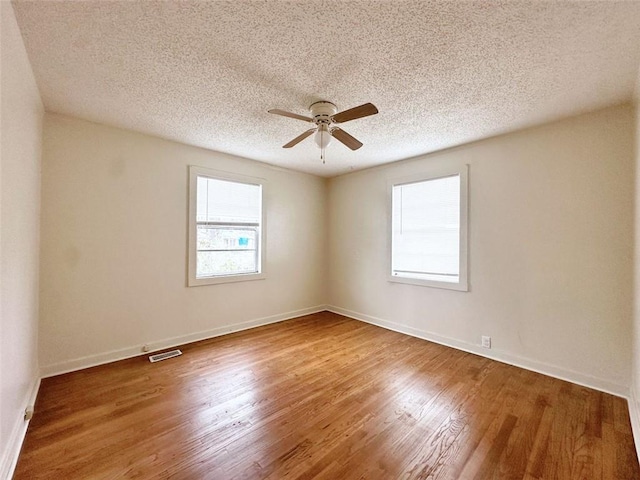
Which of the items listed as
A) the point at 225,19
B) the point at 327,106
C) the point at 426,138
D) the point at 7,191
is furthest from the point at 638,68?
the point at 7,191

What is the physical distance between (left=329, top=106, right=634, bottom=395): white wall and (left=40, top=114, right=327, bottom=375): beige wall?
9.70 ft

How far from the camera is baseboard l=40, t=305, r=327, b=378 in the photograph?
8.64 feet

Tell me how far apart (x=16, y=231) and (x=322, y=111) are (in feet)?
7.52

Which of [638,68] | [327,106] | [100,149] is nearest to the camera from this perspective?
[638,68]

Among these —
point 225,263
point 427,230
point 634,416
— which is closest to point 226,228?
point 225,263

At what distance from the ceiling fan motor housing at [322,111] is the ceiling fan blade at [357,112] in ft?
0.69

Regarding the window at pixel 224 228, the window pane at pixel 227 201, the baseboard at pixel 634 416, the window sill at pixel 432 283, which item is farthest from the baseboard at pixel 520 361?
the window pane at pixel 227 201

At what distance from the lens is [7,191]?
4.91 feet

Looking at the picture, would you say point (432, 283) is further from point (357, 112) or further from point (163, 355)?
point (163, 355)

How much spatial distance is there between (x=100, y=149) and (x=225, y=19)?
7.43 ft

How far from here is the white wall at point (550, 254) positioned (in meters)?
2.35

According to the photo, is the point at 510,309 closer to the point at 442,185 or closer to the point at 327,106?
the point at 442,185

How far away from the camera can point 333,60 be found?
1.80 metres

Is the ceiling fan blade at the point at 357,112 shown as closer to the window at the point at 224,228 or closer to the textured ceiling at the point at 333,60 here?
the textured ceiling at the point at 333,60
